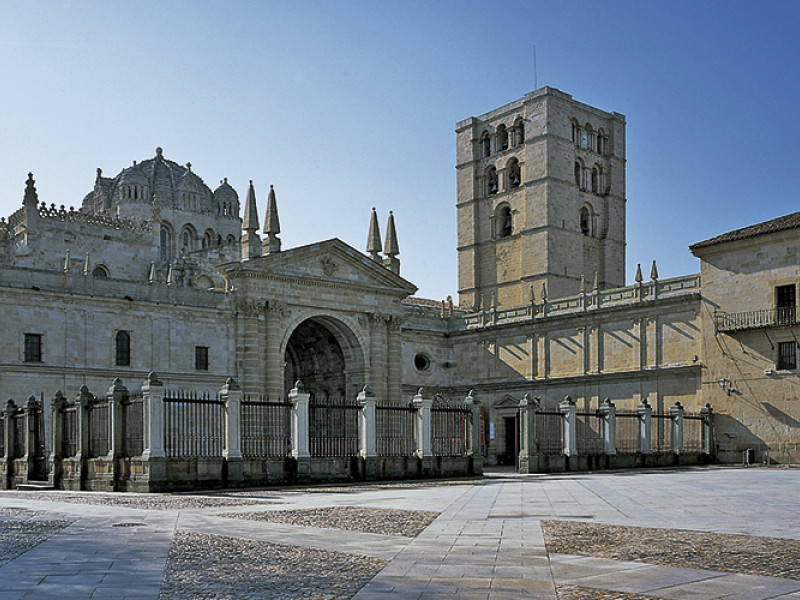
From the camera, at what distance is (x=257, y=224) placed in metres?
43.9

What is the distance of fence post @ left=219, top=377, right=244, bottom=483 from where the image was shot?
24.7 metres

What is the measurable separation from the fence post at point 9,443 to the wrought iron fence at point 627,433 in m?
22.3

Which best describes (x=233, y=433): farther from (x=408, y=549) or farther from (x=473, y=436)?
(x=408, y=549)

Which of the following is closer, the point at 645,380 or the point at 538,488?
the point at 538,488

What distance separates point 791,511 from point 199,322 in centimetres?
3104

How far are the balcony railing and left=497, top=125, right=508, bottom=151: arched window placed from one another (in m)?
31.1

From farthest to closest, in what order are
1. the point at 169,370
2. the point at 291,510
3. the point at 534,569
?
the point at 169,370
the point at 291,510
the point at 534,569

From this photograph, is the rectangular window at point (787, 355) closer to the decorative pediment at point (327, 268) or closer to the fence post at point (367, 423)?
the decorative pediment at point (327, 268)

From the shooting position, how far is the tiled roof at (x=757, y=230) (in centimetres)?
3780

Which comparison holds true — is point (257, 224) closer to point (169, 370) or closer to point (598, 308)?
point (169, 370)

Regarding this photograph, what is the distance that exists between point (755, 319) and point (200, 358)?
2383 cm

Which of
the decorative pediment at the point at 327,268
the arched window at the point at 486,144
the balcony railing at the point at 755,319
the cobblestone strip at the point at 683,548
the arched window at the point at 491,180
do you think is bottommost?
the cobblestone strip at the point at 683,548

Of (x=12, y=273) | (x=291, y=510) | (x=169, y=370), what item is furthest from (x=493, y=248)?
(x=291, y=510)

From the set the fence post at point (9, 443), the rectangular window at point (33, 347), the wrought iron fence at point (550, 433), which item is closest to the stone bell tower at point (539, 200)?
the wrought iron fence at point (550, 433)
